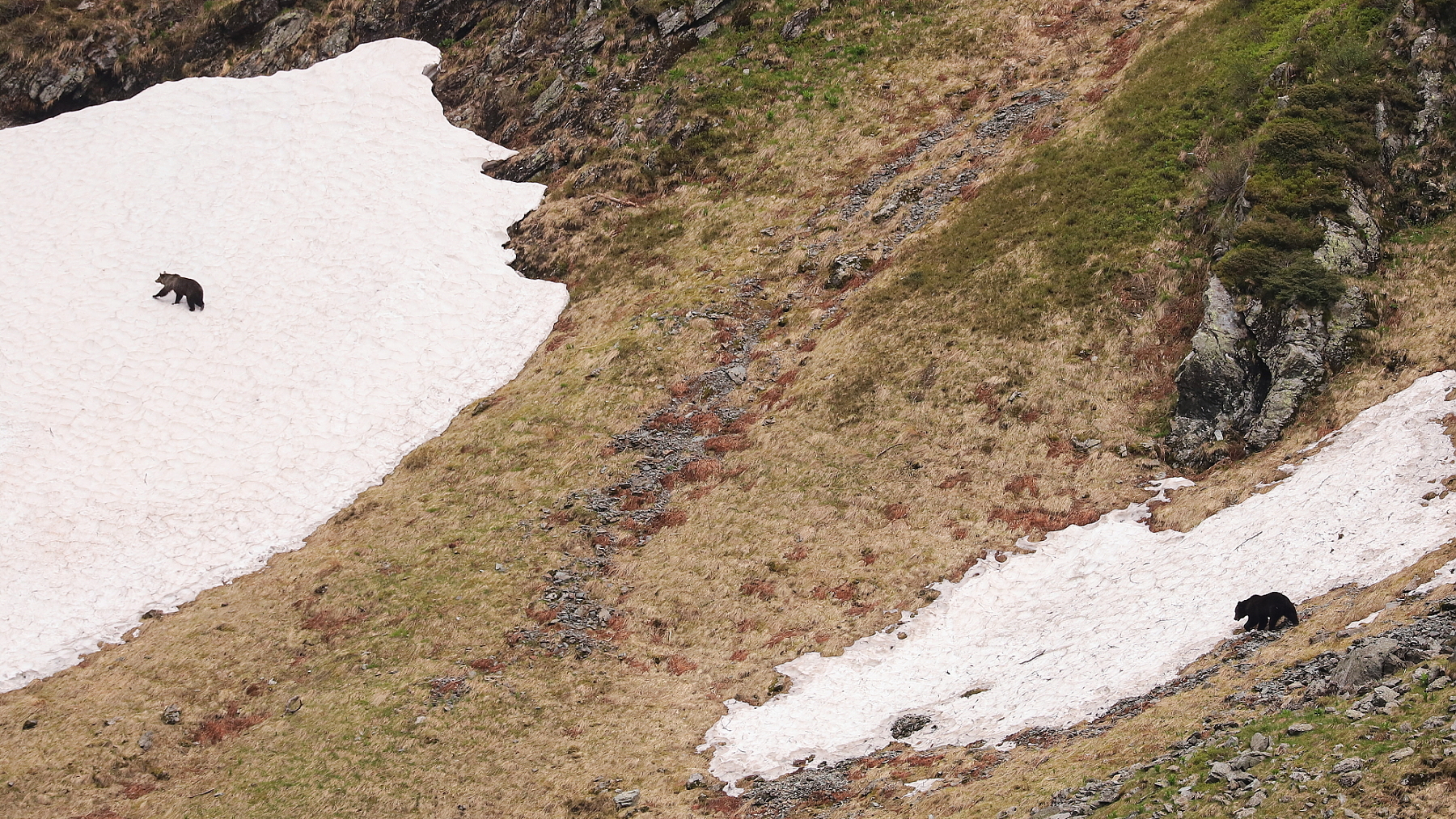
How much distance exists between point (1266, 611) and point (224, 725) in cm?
2799

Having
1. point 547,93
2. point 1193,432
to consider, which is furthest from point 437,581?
point 547,93

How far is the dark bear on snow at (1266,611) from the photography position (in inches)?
840

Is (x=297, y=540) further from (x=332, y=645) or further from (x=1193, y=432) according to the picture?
(x=1193, y=432)

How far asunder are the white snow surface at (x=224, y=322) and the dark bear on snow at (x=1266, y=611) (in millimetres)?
31234

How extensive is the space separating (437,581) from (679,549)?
8304 millimetres

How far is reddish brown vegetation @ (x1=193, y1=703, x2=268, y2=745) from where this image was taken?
27.8 metres

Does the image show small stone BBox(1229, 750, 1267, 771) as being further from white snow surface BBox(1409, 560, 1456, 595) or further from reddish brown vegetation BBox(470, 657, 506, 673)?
reddish brown vegetation BBox(470, 657, 506, 673)

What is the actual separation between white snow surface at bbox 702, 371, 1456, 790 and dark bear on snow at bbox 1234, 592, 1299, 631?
794mm

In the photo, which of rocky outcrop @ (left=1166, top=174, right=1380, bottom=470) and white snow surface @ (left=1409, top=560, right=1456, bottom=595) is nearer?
white snow surface @ (left=1409, top=560, right=1456, bottom=595)

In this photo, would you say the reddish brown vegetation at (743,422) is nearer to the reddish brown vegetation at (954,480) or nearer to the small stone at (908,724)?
the reddish brown vegetation at (954,480)

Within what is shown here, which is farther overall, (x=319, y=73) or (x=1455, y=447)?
(x=319, y=73)

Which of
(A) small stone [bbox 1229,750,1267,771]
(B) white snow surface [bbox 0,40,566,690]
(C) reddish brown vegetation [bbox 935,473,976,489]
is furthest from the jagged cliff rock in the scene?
(B) white snow surface [bbox 0,40,566,690]

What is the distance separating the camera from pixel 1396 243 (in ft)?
104

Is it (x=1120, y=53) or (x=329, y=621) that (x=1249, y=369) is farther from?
(x=329, y=621)
